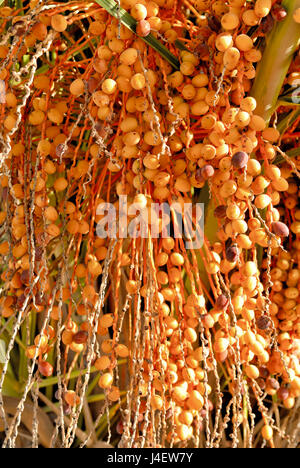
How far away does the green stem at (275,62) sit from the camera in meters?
0.60

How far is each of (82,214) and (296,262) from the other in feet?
1.29

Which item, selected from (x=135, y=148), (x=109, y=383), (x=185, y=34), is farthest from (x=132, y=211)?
(x=185, y=34)

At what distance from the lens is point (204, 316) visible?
61 cm

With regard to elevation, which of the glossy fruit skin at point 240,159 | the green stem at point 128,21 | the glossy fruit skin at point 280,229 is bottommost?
the glossy fruit skin at point 280,229

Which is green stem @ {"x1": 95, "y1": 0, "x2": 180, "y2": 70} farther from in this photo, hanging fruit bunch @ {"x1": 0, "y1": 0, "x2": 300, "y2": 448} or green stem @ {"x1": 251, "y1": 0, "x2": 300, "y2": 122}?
green stem @ {"x1": 251, "y1": 0, "x2": 300, "y2": 122}

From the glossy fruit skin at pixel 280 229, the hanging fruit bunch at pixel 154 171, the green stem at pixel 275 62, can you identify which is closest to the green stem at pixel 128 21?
the hanging fruit bunch at pixel 154 171

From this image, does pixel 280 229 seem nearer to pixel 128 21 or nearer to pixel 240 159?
pixel 240 159

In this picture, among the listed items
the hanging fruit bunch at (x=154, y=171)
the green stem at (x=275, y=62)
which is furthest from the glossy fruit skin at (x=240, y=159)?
the green stem at (x=275, y=62)

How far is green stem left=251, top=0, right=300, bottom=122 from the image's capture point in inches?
23.5

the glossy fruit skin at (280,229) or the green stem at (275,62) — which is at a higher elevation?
the green stem at (275,62)

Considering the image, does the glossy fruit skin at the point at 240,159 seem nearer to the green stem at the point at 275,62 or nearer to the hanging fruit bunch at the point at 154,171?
the hanging fruit bunch at the point at 154,171

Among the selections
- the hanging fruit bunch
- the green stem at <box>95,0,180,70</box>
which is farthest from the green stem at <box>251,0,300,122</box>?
the green stem at <box>95,0,180,70</box>

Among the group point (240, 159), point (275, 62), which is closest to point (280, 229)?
point (240, 159)
